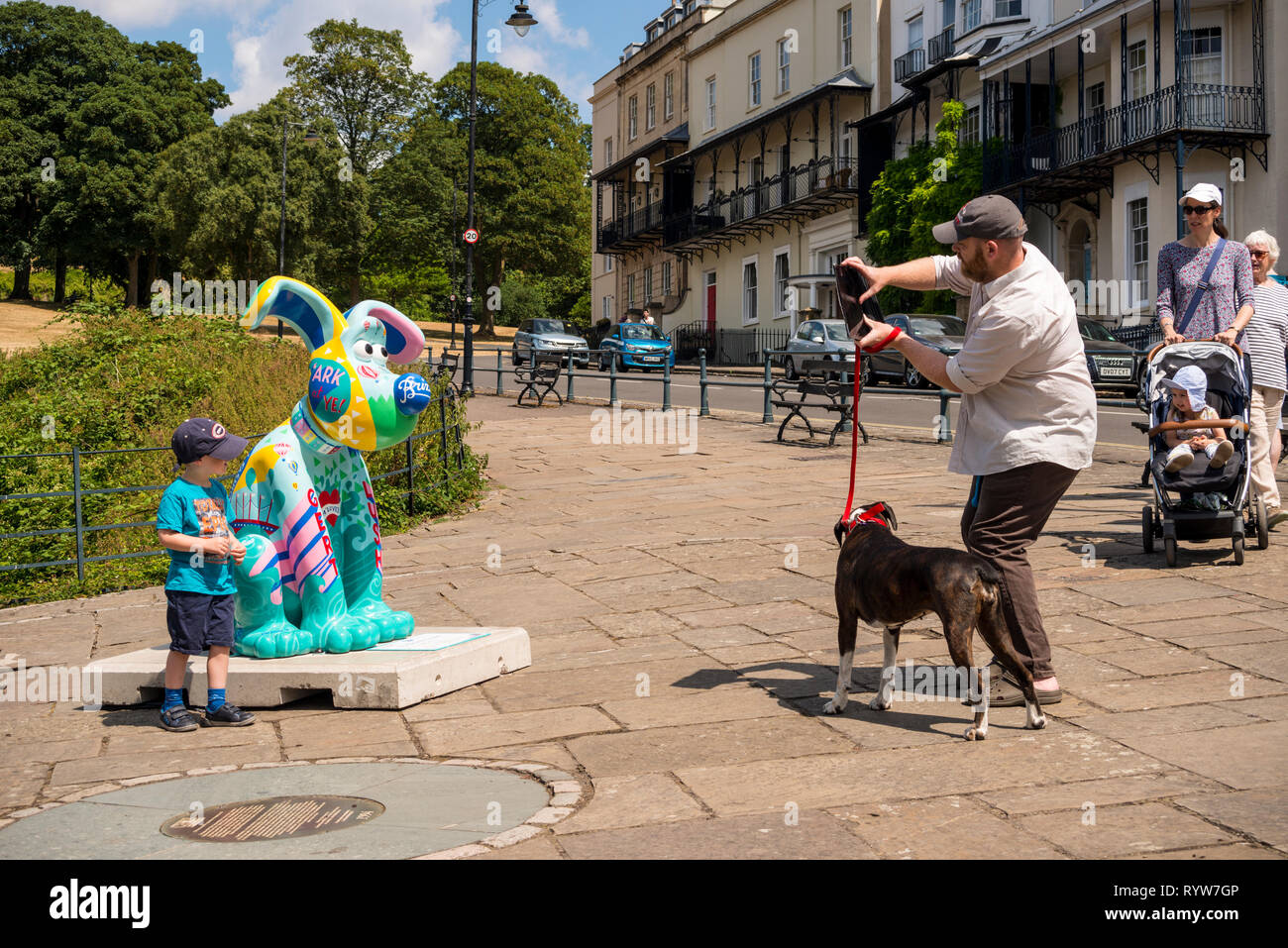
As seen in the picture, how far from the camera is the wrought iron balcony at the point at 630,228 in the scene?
52031 millimetres

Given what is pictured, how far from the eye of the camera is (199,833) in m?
3.98

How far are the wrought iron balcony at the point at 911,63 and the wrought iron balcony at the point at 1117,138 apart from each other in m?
5.45

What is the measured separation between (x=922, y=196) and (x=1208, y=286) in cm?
2535

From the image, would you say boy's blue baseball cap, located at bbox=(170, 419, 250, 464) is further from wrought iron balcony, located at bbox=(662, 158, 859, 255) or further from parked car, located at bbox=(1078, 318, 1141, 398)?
wrought iron balcony, located at bbox=(662, 158, 859, 255)

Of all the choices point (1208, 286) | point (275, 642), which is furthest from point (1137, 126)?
point (275, 642)

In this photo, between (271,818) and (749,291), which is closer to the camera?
(271,818)

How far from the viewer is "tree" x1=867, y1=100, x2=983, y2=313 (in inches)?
1233

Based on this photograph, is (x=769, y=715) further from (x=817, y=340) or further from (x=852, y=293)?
(x=817, y=340)

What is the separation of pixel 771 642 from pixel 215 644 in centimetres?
267

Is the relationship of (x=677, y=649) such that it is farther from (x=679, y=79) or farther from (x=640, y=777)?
(x=679, y=79)

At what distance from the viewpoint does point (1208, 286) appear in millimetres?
7691

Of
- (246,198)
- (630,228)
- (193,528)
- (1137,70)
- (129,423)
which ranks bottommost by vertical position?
(193,528)

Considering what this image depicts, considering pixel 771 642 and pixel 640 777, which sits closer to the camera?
pixel 640 777
